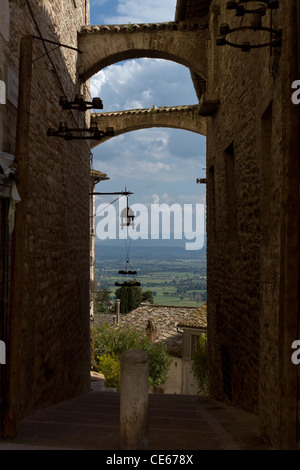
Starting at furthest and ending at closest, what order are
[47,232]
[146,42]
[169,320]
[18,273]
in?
[169,320], [146,42], [47,232], [18,273]

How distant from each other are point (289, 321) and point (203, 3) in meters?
8.61

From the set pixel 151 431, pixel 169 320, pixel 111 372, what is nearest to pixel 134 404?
pixel 151 431

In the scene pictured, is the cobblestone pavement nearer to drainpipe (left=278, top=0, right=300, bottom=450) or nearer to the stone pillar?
the stone pillar

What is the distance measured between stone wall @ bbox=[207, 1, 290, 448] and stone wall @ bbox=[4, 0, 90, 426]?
98.9 inches

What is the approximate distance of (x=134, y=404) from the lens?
386 cm

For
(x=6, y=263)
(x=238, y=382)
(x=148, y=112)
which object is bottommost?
(x=238, y=382)

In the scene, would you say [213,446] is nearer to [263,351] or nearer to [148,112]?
[263,351]

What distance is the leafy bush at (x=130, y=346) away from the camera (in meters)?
22.3

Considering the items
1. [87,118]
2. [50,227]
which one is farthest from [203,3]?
[50,227]

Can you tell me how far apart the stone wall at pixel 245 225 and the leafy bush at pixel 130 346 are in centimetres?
1252

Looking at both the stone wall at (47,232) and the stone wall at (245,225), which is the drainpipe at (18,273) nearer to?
the stone wall at (47,232)

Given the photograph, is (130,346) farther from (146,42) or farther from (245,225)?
(245,225)

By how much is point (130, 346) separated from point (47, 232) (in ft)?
57.8

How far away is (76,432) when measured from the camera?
4539 mm
